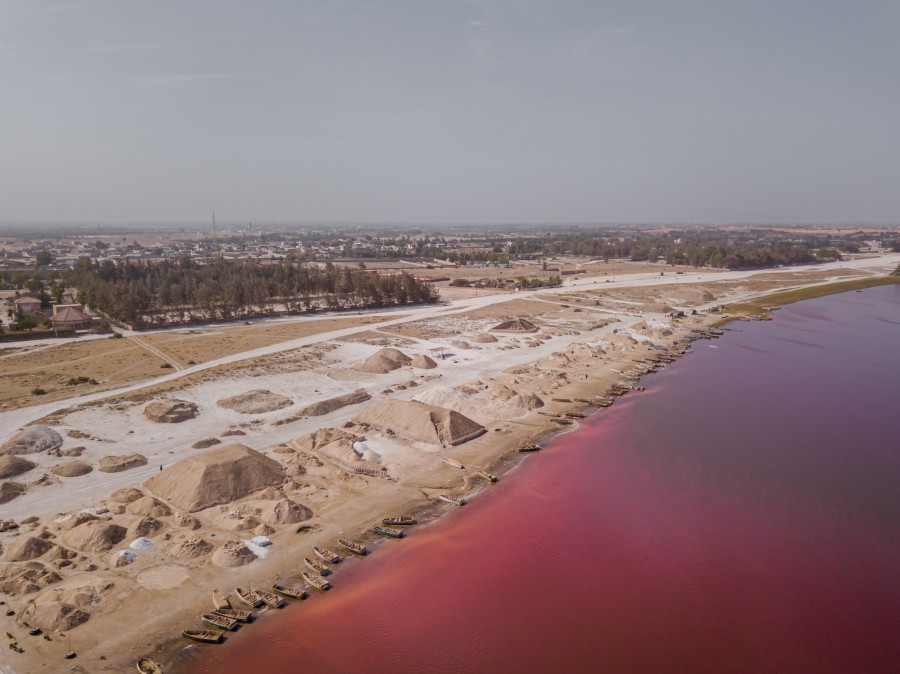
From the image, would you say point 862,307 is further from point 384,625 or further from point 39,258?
point 39,258

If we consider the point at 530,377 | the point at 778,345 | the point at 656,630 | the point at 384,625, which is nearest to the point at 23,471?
the point at 384,625

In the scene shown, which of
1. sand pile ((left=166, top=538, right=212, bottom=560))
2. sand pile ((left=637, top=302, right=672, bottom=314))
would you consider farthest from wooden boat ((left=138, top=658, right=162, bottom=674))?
sand pile ((left=637, top=302, right=672, bottom=314))

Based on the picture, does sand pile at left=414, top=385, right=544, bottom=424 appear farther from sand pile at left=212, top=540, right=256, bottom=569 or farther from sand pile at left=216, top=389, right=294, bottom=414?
sand pile at left=212, top=540, right=256, bottom=569

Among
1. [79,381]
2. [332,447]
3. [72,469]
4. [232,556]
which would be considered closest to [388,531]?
[232,556]

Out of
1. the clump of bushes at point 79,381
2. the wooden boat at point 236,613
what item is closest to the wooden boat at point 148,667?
the wooden boat at point 236,613

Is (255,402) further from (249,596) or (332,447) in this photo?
(249,596)

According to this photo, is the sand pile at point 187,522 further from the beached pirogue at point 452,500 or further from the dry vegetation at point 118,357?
the dry vegetation at point 118,357
